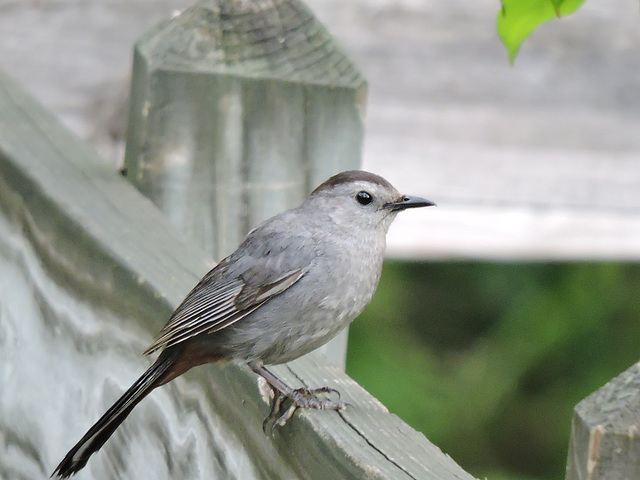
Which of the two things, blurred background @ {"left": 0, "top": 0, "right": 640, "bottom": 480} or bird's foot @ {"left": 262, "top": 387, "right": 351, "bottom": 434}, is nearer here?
bird's foot @ {"left": 262, "top": 387, "right": 351, "bottom": 434}

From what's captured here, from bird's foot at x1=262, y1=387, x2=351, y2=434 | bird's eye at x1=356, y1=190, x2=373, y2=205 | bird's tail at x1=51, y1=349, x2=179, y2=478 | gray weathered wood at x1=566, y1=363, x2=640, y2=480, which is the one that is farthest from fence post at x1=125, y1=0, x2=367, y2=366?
gray weathered wood at x1=566, y1=363, x2=640, y2=480

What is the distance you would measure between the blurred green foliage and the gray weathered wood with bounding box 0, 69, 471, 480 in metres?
2.16

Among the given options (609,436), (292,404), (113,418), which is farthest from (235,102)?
(609,436)

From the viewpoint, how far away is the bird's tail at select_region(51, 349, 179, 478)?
61.1 inches

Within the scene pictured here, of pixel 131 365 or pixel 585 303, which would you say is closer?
pixel 131 365

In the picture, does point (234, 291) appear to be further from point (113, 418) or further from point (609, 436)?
point (609, 436)

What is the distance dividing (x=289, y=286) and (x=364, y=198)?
1.19 feet

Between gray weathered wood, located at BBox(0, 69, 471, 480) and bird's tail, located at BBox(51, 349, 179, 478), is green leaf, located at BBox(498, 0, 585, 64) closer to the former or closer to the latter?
gray weathered wood, located at BBox(0, 69, 471, 480)

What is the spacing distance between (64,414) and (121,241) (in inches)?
14.0

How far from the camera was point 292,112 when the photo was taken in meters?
1.87

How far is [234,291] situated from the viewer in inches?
77.0

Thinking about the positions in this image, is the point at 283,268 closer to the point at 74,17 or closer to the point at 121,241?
the point at 121,241

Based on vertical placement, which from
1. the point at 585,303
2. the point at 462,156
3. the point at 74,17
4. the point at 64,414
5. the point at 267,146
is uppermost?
the point at 74,17

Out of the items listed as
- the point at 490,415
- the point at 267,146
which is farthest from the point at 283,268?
the point at 490,415
